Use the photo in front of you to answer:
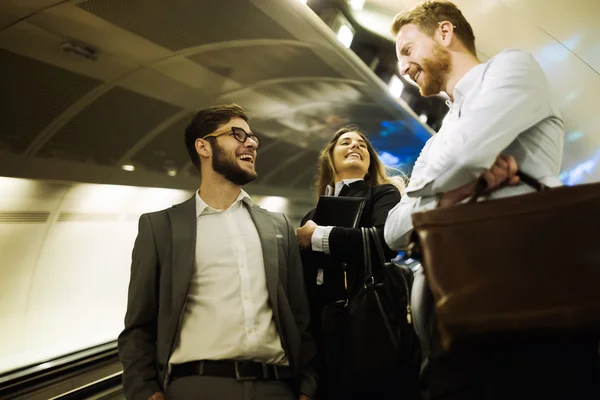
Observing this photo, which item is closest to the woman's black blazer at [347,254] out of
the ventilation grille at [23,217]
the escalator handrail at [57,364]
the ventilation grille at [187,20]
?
the ventilation grille at [187,20]

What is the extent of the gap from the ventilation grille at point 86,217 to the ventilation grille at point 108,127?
0.96 metres

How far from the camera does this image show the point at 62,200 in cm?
521

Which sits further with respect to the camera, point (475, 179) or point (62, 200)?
point (62, 200)

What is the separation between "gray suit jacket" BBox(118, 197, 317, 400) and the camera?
62.7 inches

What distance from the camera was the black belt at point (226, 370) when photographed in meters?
1.54

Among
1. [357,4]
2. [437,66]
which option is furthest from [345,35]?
[437,66]

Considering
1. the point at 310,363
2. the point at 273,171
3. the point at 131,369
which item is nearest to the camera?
the point at 131,369

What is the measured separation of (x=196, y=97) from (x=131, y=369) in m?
4.09

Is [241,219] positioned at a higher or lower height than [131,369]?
higher

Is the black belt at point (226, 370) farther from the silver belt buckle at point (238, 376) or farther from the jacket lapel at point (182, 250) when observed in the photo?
the jacket lapel at point (182, 250)

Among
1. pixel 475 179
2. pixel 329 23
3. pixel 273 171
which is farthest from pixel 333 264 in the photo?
pixel 273 171

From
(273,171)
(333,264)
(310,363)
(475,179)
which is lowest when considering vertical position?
(310,363)

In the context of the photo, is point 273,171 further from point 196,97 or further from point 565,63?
point 565,63

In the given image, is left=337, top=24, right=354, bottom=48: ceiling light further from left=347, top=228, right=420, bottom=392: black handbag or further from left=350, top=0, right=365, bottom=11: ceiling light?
left=347, top=228, right=420, bottom=392: black handbag
